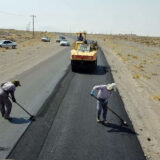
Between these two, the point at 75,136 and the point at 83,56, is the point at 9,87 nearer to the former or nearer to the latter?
the point at 75,136

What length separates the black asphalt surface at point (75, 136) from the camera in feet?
25.6

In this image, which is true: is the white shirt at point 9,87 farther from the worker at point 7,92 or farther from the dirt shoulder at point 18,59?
the dirt shoulder at point 18,59

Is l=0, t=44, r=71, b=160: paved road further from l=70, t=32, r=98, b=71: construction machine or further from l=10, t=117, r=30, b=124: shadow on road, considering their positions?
l=70, t=32, r=98, b=71: construction machine

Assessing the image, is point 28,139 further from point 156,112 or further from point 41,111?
point 156,112

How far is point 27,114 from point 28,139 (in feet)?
8.17

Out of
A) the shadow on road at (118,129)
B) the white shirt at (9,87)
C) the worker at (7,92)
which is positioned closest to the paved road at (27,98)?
the worker at (7,92)

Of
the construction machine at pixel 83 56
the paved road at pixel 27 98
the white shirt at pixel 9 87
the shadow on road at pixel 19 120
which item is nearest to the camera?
the paved road at pixel 27 98

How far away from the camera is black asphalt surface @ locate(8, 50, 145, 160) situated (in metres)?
7.81

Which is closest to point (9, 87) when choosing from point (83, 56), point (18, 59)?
point (83, 56)

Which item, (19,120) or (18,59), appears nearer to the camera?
(19,120)

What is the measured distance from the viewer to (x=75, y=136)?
29.8ft

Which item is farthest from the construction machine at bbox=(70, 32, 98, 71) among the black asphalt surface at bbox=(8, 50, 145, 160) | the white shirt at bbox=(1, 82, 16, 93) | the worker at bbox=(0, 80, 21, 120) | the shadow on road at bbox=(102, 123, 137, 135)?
the white shirt at bbox=(1, 82, 16, 93)

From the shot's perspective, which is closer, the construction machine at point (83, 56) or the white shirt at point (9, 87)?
the white shirt at point (9, 87)

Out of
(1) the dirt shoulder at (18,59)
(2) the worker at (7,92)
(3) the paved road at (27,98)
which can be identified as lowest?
(1) the dirt shoulder at (18,59)
